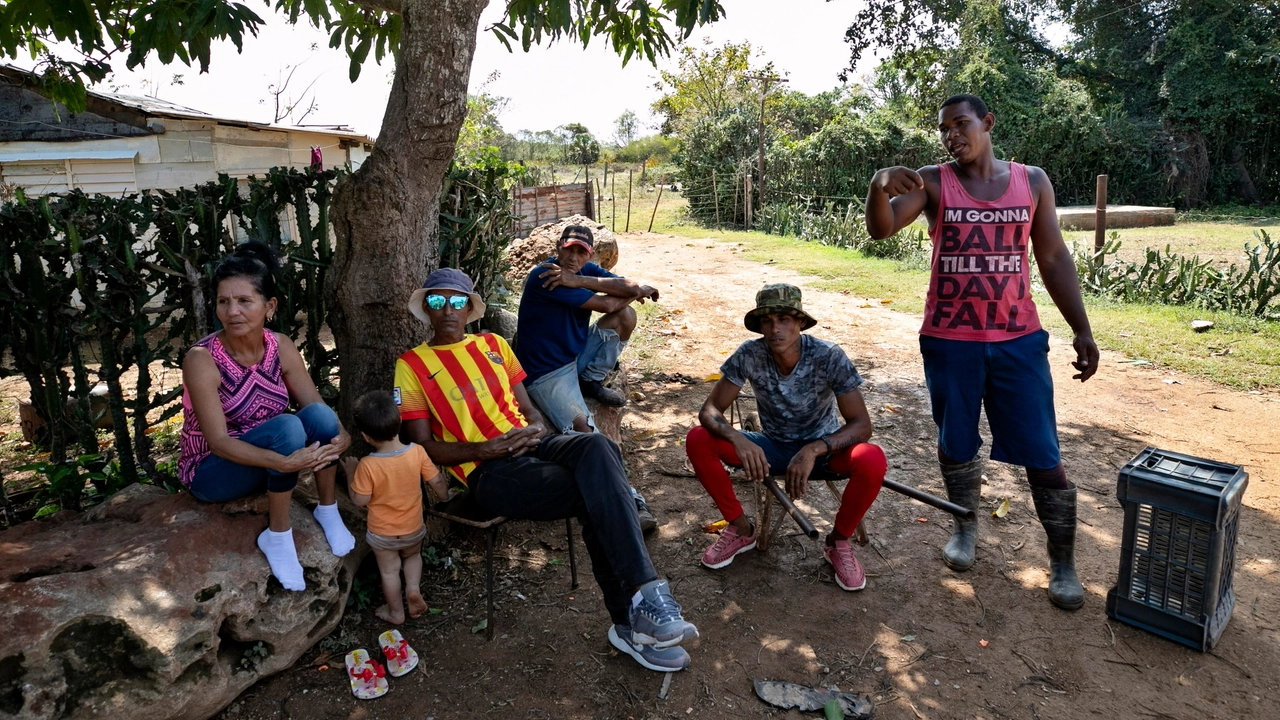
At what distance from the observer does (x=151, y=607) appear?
2713mm

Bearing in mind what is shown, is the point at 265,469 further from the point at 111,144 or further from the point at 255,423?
the point at 111,144

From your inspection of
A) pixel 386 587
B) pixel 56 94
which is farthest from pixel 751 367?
pixel 56 94

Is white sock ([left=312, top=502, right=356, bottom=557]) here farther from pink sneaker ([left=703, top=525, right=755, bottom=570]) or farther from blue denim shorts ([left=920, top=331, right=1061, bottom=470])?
blue denim shorts ([left=920, top=331, right=1061, bottom=470])

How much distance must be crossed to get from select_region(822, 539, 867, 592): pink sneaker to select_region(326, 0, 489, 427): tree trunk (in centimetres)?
233

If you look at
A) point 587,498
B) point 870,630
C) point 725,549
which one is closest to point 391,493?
point 587,498

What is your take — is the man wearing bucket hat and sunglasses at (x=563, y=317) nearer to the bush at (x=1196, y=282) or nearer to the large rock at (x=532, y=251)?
the large rock at (x=532, y=251)

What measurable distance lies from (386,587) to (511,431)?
0.85 meters

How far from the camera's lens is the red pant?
136 inches

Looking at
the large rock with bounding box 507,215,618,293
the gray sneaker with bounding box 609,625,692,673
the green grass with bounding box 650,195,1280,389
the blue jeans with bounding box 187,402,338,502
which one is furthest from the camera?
the large rock with bounding box 507,215,618,293

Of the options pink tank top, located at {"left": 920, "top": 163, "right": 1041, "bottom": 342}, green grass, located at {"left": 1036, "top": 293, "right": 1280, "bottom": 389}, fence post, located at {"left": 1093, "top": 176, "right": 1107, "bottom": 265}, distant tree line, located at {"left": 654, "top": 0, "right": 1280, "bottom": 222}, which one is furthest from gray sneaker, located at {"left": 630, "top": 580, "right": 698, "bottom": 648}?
distant tree line, located at {"left": 654, "top": 0, "right": 1280, "bottom": 222}

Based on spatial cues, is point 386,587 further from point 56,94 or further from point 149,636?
point 56,94

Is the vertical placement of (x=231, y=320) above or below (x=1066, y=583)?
above

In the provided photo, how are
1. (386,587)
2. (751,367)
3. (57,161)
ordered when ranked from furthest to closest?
(57,161) → (751,367) → (386,587)

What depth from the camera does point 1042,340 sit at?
11.2 feet
